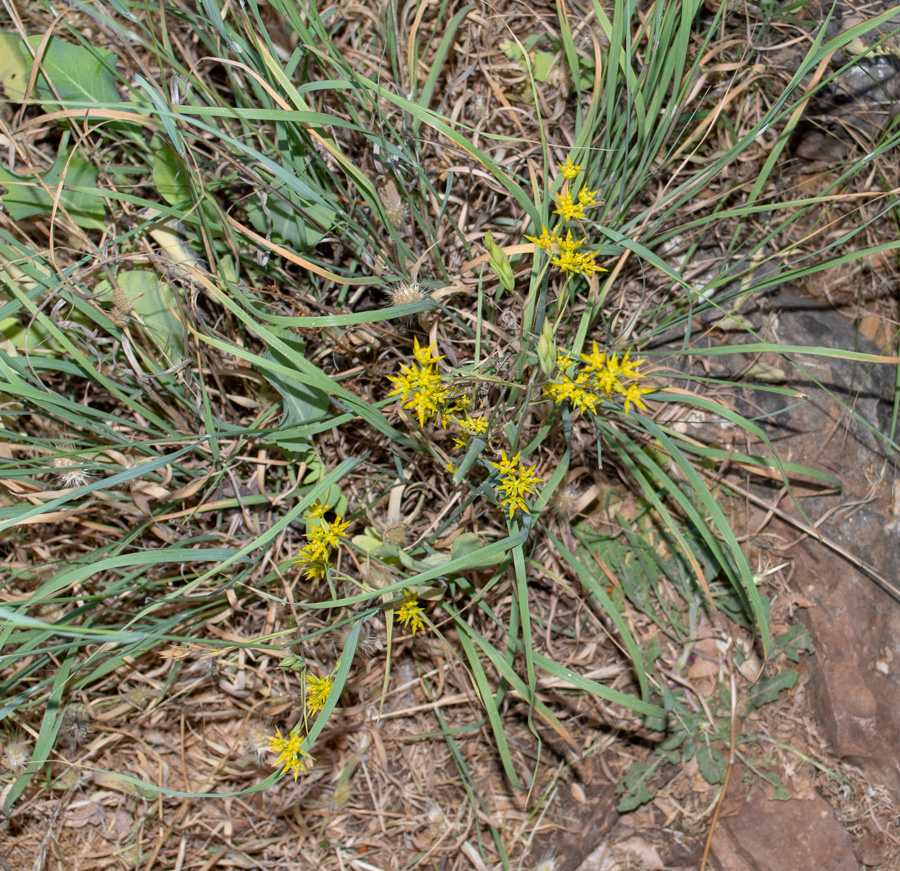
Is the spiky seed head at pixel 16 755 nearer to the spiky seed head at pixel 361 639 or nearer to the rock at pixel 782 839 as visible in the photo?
the spiky seed head at pixel 361 639

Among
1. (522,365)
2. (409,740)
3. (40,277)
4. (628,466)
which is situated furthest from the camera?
(409,740)

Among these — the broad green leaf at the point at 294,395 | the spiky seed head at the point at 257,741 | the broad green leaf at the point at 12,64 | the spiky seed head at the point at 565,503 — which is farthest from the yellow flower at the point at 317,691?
the broad green leaf at the point at 12,64

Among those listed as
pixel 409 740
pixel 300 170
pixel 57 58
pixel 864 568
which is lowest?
pixel 409 740

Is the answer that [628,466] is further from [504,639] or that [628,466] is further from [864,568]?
[864,568]

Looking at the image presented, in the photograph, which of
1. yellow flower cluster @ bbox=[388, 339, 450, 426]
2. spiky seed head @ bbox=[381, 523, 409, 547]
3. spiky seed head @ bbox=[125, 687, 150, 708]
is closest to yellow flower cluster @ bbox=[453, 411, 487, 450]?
yellow flower cluster @ bbox=[388, 339, 450, 426]

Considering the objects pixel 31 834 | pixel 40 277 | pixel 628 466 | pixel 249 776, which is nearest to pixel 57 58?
pixel 40 277

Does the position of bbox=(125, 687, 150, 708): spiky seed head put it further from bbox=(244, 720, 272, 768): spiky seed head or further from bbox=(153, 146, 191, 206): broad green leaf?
bbox=(153, 146, 191, 206): broad green leaf

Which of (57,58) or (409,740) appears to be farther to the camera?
(409,740)
